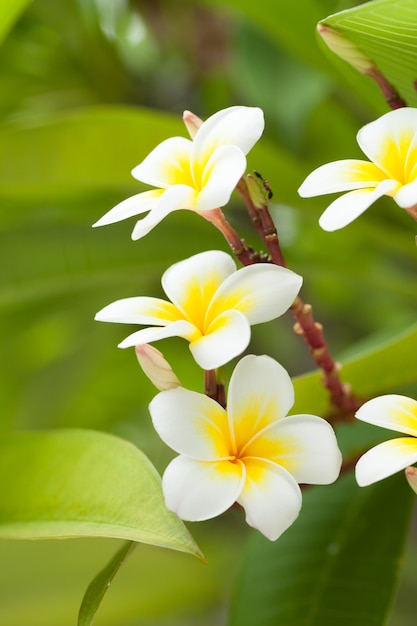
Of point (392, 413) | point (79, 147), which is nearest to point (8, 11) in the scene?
point (79, 147)

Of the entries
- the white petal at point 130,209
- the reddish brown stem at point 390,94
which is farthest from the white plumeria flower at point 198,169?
the reddish brown stem at point 390,94

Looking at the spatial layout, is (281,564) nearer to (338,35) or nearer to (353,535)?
(353,535)

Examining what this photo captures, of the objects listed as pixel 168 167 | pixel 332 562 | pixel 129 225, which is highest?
pixel 168 167

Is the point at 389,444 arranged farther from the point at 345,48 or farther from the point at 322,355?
the point at 345,48

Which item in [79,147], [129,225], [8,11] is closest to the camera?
[8,11]

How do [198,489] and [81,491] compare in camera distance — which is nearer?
[198,489]

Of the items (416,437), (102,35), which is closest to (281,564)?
(416,437)
